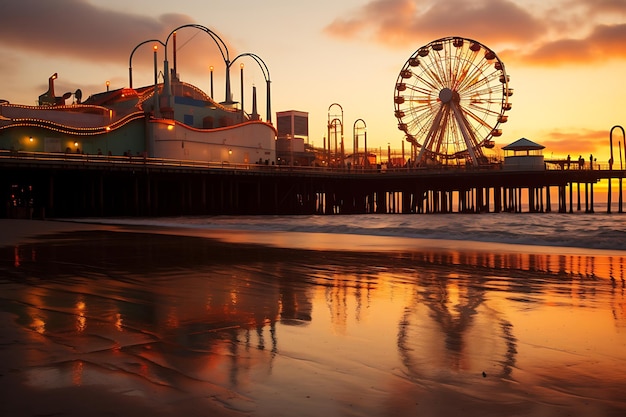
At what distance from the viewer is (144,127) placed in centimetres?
5562

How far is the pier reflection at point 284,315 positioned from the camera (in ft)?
15.3

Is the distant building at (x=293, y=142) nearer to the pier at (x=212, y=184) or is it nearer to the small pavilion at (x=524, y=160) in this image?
the pier at (x=212, y=184)

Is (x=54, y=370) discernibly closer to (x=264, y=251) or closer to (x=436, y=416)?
(x=436, y=416)

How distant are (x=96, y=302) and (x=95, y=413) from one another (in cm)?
423

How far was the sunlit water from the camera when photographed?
3.97 metres

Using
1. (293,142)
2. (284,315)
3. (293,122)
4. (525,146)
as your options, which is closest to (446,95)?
(525,146)

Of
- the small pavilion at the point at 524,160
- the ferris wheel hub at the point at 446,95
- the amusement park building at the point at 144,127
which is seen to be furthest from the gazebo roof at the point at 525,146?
the amusement park building at the point at 144,127

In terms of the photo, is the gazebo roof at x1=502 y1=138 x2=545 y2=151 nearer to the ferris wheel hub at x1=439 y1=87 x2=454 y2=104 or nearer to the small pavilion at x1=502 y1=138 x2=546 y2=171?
the small pavilion at x1=502 y1=138 x2=546 y2=171

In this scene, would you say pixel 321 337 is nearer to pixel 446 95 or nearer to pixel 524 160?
pixel 524 160

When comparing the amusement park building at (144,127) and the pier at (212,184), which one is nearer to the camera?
the pier at (212,184)

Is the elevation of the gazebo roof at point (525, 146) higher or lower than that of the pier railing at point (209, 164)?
higher

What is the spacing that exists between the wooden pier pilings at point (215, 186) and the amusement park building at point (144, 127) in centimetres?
293

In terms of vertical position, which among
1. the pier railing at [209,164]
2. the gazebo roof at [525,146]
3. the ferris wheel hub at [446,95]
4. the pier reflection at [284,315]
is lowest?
the pier reflection at [284,315]

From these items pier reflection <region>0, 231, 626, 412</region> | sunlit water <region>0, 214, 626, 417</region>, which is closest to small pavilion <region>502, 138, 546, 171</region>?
pier reflection <region>0, 231, 626, 412</region>
